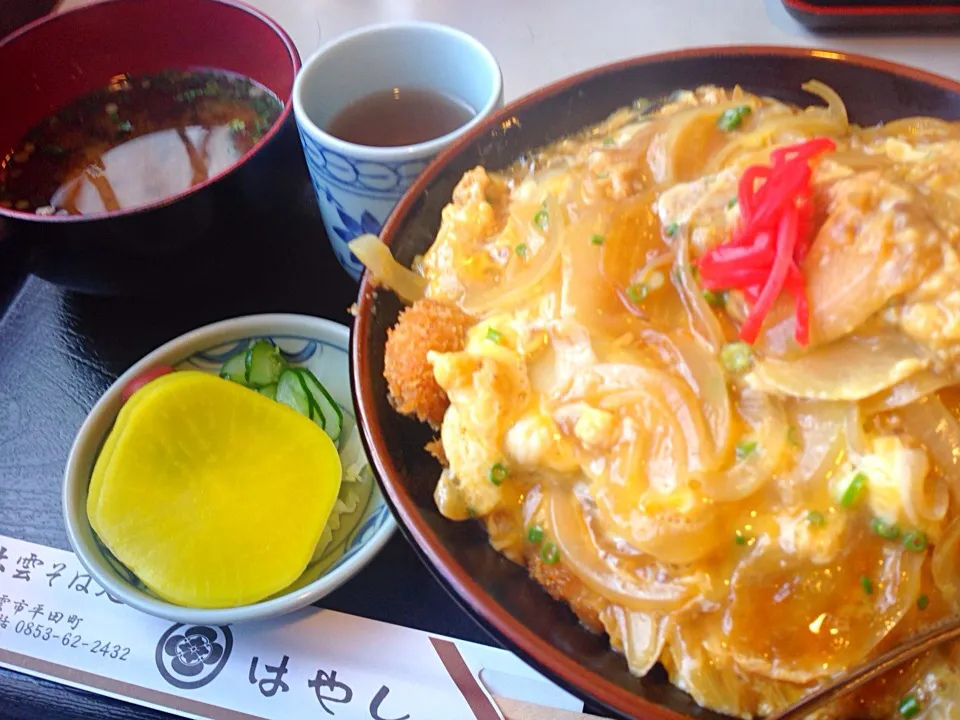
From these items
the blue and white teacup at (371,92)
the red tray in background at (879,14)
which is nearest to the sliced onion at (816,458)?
the blue and white teacup at (371,92)

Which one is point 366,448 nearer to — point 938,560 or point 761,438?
point 761,438

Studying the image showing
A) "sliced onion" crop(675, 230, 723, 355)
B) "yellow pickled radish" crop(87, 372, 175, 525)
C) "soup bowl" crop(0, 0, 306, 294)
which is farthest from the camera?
"soup bowl" crop(0, 0, 306, 294)

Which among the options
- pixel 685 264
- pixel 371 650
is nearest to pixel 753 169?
pixel 685 264

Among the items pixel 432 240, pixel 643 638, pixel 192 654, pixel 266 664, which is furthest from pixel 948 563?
pixel 192 654

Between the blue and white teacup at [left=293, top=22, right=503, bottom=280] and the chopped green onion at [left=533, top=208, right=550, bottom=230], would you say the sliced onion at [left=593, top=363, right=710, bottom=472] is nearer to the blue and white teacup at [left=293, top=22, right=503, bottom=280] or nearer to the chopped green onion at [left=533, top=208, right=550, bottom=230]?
the chopped green onion at [left=533, top=208, right=550, bottom=230]

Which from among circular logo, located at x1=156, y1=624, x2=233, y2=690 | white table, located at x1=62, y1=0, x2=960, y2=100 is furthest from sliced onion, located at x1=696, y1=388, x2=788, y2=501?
white table, located at x1=62, y1=0, x2=960, y2=100

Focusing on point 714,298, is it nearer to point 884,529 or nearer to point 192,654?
point 884,529
